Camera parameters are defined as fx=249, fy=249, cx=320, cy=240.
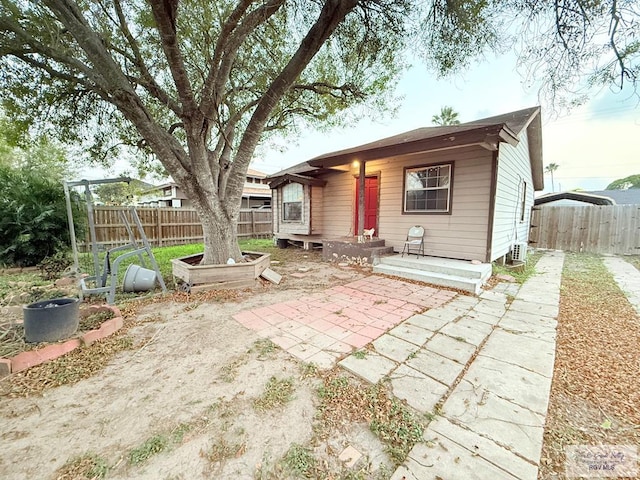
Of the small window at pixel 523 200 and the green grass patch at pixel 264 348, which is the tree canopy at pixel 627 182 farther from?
the green grass patch at pixel 264 348

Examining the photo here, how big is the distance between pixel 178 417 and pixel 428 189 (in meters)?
6.36

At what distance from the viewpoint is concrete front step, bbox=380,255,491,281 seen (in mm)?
4680

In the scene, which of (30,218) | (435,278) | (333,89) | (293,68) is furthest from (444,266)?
(30,218)

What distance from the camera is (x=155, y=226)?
384 inches

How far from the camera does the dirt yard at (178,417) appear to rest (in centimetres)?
133

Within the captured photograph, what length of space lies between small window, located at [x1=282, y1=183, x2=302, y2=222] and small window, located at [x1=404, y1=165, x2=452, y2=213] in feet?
12.4

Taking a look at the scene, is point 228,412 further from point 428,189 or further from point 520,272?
point 520,272

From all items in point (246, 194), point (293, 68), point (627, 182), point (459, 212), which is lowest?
point (459, 212)

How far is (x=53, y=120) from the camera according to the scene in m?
5.76

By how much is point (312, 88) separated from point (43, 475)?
6.94 meters

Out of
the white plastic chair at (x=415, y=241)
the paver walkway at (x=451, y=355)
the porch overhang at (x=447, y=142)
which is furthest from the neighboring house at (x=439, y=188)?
the paver walkway at (x=451, y=355)

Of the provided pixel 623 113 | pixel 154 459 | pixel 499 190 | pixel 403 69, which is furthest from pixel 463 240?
pixel 154 459

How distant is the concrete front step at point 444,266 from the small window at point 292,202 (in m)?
4.00

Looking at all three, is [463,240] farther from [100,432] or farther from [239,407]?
[100,432]
